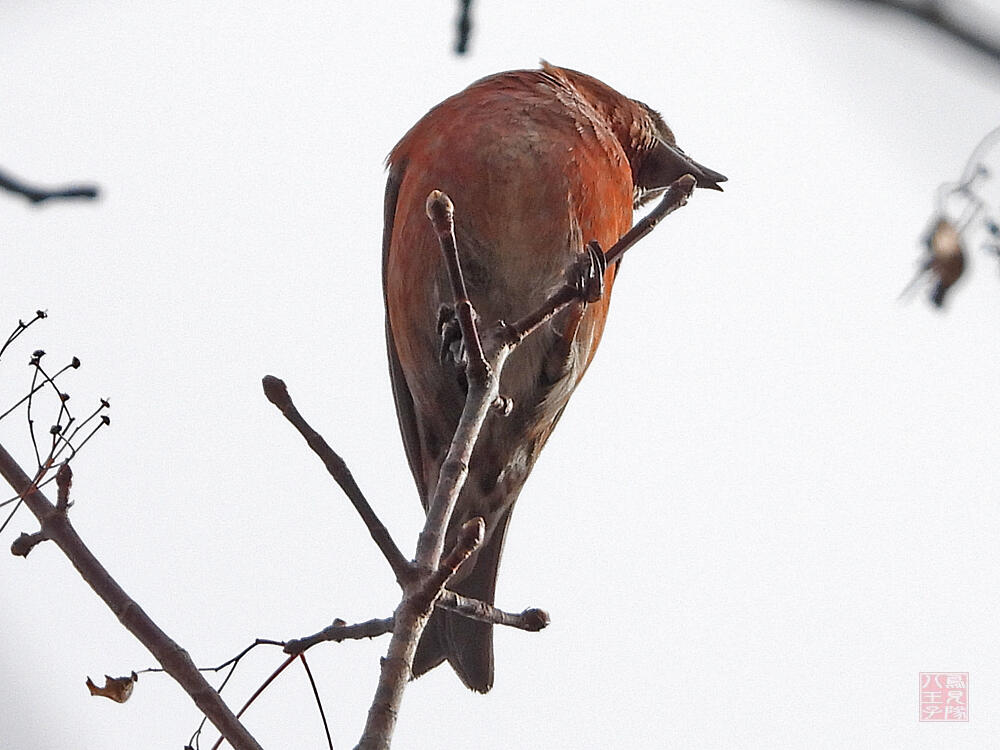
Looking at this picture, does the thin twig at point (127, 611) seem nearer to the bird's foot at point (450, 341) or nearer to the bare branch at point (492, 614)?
the bare branch at point (492, 614)

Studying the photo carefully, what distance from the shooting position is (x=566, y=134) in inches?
143

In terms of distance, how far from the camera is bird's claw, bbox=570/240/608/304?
8.77 ft

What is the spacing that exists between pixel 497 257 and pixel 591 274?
2.69 feet

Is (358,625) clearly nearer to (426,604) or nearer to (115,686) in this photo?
(426,604)

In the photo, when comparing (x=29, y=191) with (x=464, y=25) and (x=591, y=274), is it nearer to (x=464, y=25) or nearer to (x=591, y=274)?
(x=464, y=25)

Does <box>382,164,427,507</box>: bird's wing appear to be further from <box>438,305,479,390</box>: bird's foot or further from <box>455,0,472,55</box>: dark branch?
<box>455,0,472,55</box>: dark branch

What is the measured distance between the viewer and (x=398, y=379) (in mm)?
4012

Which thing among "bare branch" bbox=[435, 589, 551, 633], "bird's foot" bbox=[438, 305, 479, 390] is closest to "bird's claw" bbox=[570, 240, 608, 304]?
"bird's foot" bbox=[438, 305, 479, 390]

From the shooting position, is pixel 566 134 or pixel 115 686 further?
pixel 566 134

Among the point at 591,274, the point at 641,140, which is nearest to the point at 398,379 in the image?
the point at 641,140

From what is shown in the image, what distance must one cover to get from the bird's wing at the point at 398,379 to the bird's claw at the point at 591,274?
128 cm

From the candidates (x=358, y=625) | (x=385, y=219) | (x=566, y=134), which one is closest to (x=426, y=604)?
(x=358, y=625)

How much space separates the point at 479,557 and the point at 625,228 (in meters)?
1.19

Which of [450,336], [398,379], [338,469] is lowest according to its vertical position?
[338,469]
